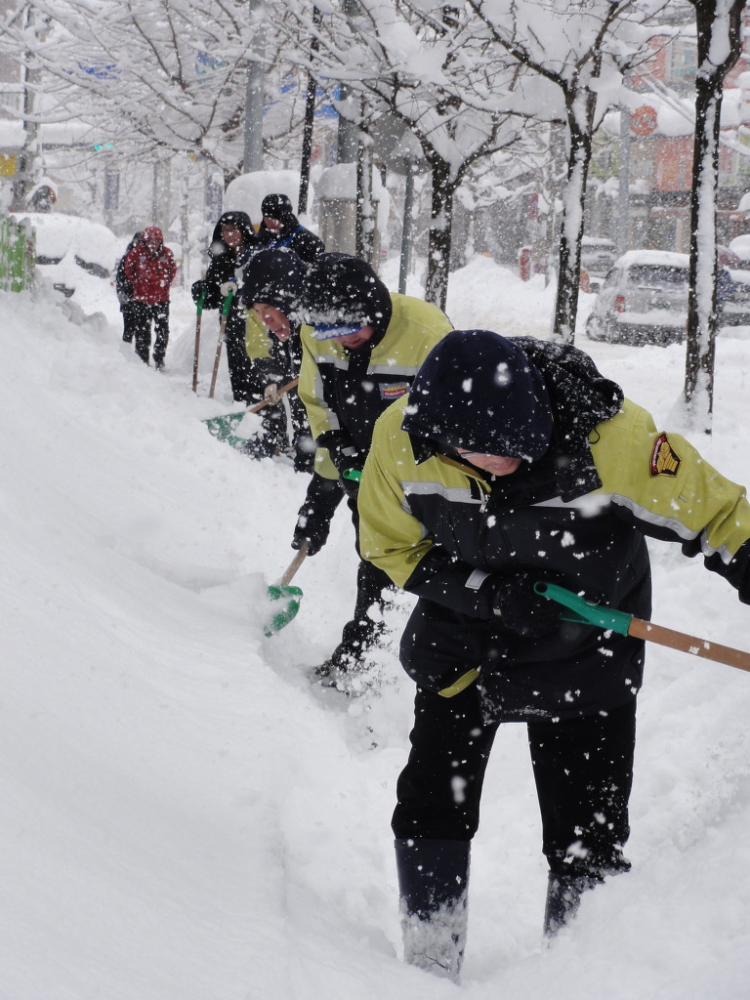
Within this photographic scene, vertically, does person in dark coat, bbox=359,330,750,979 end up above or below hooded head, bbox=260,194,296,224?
below

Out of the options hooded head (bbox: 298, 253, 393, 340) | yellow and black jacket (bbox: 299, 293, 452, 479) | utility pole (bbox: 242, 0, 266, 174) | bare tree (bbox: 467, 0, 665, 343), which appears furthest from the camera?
utility pole (bbox: 242, 0, 266, 174)

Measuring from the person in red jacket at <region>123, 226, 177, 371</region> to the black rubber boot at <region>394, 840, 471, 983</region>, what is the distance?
9197mm

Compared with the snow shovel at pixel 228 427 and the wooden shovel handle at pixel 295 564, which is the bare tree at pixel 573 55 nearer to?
the snow shovel at pixel 228 427

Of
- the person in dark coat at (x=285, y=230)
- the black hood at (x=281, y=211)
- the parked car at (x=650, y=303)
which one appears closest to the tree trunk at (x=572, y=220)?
the person in dark coat at (x=285, y=230)

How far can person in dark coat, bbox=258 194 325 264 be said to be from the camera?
734 centimetres

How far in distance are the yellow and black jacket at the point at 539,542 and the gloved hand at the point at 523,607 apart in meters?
0.04

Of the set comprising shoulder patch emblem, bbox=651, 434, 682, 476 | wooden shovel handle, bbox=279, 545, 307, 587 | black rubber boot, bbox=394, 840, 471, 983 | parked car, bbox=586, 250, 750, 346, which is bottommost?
black rubber boot, bbox=394, 840, 471, 983

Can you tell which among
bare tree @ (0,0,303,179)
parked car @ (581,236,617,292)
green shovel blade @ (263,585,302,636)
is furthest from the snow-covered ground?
parked car @ (581,236,617,292)

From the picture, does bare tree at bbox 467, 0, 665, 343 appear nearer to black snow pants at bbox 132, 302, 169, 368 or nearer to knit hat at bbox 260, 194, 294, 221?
knit hat at bbox 260, 194, 294, 221

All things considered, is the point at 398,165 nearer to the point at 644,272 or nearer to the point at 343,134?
the point at 343,134

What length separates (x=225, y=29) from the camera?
12.6 m

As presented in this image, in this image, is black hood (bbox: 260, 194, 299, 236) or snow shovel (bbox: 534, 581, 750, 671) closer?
snow shovel (bbox: 534, 581, 750, 671)

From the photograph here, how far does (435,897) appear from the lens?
239 cm

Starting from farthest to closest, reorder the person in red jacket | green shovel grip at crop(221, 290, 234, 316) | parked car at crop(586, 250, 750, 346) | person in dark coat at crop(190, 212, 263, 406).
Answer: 1. parked car at crop(586, 250, 750, 346)
2. the person in red jacket
3. green shovel grip at crop(221, 290, 234, 316)
4. person in dark coat at crop(190, 212, 263, 406)
